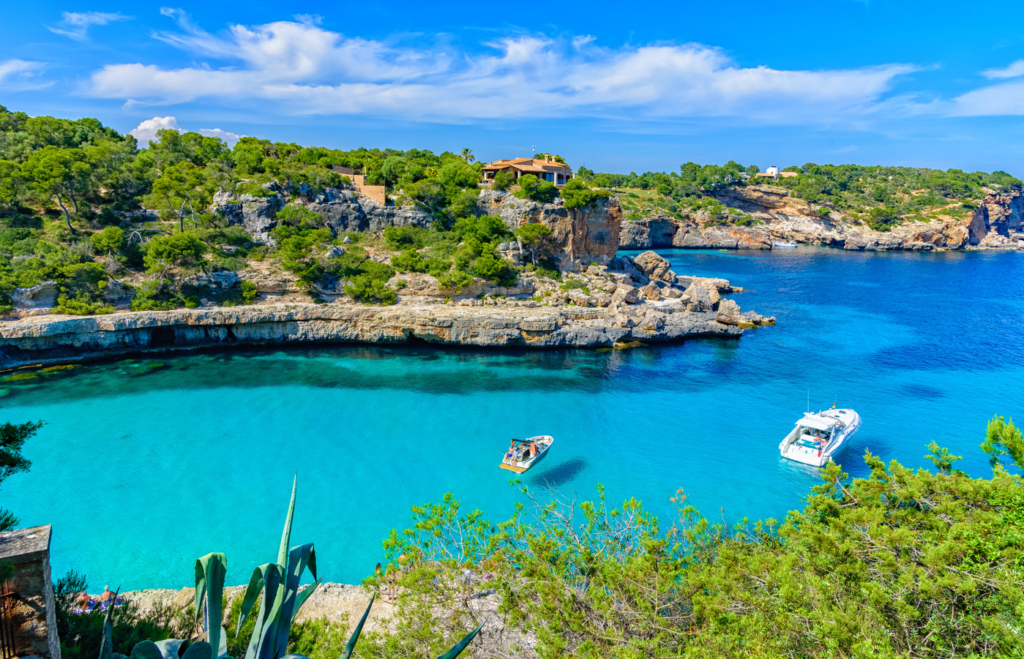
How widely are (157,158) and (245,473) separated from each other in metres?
37.1

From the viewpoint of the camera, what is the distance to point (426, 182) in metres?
39.4

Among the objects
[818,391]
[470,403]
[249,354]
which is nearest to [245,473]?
[470,403]

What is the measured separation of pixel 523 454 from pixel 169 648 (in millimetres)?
12011

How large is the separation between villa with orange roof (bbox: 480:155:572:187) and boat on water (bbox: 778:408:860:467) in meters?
30.7

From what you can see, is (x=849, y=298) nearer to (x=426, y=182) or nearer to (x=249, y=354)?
(x=426, y=182)

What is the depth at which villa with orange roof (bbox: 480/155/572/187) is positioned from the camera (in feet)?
145

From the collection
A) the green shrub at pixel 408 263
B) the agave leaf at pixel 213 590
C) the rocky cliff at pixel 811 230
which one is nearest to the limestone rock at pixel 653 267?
the green shrub at pixel 408 263

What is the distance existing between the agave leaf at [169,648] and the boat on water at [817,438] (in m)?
17.5

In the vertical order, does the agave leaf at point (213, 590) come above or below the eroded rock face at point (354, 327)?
above

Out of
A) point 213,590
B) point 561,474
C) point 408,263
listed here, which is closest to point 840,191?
point 408,263

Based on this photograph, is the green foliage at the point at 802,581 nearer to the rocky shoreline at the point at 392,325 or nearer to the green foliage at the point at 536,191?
the rocky shoreline at the point at 392,325

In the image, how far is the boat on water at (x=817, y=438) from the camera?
16562mm

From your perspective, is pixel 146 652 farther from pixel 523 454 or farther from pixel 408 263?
pixel 408 263

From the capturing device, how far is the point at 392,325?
26656 mm
